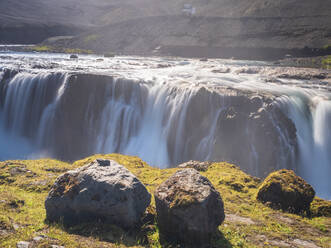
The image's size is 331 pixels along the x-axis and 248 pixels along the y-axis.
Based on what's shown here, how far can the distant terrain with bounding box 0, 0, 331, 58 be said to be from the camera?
211 ft

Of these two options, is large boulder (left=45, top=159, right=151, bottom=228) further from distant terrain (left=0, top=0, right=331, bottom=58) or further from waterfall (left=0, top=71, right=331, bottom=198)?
distant terrain (left=0, top=0, right=331, bottom=58)

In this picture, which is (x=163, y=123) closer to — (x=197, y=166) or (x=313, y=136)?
(x=313, y=136)

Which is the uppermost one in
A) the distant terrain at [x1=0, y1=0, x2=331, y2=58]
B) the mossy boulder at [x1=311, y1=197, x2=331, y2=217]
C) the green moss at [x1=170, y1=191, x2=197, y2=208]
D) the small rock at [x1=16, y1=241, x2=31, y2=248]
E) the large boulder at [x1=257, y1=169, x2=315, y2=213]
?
the distant terrain at [x1=0, y1=0, x2=331, y2=58]

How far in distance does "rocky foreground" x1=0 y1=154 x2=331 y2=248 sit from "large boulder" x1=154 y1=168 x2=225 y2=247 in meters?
0.02

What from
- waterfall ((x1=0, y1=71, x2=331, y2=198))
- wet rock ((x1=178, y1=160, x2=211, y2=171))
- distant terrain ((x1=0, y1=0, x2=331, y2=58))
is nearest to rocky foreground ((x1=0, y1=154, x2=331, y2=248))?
wet rock ((x1=178, y1=160, x2=211, y2=171))

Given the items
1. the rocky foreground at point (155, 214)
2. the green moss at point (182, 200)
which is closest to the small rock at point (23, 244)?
the rocky foreground at point (155, 214)

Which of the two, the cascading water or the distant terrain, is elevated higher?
the distant terrain

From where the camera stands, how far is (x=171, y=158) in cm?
1983

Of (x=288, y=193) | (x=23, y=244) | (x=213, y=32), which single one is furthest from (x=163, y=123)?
(x=213, y=32)

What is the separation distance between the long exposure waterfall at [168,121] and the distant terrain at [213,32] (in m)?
40.5

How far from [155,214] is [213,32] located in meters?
75.2

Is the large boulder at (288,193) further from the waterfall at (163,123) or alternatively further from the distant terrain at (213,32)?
the distant terrain at (213,32)

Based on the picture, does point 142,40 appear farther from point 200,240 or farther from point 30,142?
point 200,240

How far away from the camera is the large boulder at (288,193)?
8.16 metres
